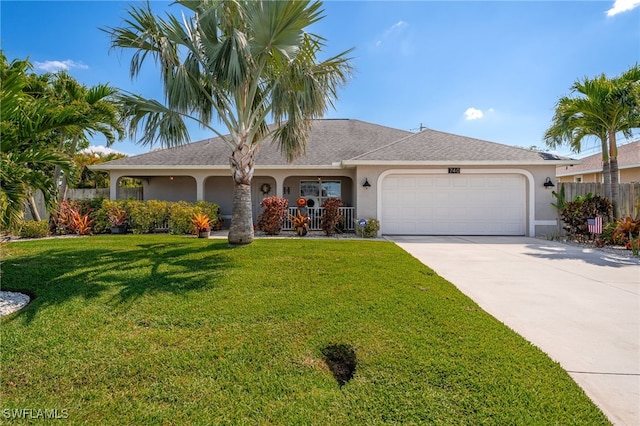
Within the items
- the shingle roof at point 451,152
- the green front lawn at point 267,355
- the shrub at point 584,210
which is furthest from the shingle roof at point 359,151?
the green front lawn at point 267,355

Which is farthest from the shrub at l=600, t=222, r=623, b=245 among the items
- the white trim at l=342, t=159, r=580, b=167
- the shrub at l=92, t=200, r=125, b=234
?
the shrub at l=92, t=200, r=125, b=234

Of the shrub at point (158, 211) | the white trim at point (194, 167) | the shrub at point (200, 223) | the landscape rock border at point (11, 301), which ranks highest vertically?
the white trim at point (194, 167)

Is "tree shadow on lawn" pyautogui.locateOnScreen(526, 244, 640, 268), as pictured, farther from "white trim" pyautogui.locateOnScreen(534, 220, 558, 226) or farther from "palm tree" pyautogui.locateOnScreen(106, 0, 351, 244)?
"palm tree" pyautogui.locateOnScreen(106, 0, 351, 244)

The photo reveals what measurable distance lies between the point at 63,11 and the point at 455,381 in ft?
40.5

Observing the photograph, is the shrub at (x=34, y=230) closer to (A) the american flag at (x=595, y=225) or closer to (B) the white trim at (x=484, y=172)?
(B) the white trim at (x=484, y=172)

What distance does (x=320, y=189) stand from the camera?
46.8 ft

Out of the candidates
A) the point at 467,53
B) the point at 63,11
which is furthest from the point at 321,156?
the point at 63,11

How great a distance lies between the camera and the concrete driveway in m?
2.55

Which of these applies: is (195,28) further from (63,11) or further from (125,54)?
(63,11)

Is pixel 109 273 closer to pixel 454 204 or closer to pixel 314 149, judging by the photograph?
pixel 314 149

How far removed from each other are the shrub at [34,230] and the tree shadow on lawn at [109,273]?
4.71 metres

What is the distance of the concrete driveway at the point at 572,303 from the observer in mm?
2555

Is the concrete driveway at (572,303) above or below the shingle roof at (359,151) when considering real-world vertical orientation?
below

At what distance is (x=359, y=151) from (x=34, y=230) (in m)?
13.5
